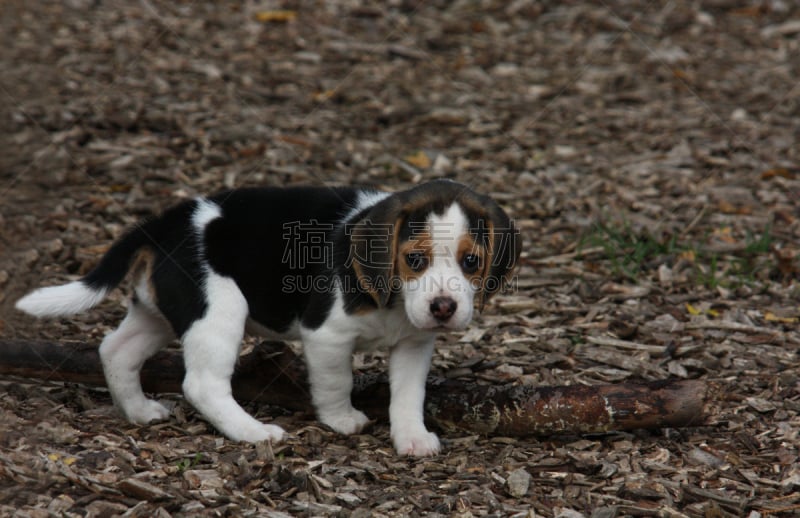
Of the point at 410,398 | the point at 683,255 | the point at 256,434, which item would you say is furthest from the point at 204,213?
the point at 683,255

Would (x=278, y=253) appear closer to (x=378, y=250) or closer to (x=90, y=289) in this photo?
(x=378, y=250)

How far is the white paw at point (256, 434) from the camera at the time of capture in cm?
509

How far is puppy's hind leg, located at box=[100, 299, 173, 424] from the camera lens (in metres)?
5.40

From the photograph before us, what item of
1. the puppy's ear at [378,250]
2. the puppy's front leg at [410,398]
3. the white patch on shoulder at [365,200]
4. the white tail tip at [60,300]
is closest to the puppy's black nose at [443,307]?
the puppy's ear at [378,250]

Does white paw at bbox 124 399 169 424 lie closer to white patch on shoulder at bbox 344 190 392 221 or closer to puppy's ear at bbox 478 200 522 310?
white patch on shoulder at bbox 344 190 392 221

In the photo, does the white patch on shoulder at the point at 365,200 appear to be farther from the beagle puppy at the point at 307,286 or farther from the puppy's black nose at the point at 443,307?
the puppy's black nose at the point at 443,307

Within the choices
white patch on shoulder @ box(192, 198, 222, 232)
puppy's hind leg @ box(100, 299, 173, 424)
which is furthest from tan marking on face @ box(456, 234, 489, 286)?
puppy's hind leg @ box(100, 299, 173, 424)

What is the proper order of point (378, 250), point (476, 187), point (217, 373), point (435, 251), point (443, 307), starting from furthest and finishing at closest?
point (476, 187) → point (217, 373) → point (378, 250) → point (435, 251) → point (443, 307)

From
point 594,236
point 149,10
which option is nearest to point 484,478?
point 594,236

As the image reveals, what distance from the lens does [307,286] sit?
546cm

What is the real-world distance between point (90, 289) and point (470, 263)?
6.84 feet

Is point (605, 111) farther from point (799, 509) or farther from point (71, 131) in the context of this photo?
point (799, 509)

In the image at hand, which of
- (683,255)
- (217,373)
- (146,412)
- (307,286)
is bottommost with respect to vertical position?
(146,412)

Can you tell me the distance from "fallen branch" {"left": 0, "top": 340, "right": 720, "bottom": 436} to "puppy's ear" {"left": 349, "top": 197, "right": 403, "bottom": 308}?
31.4 inches
